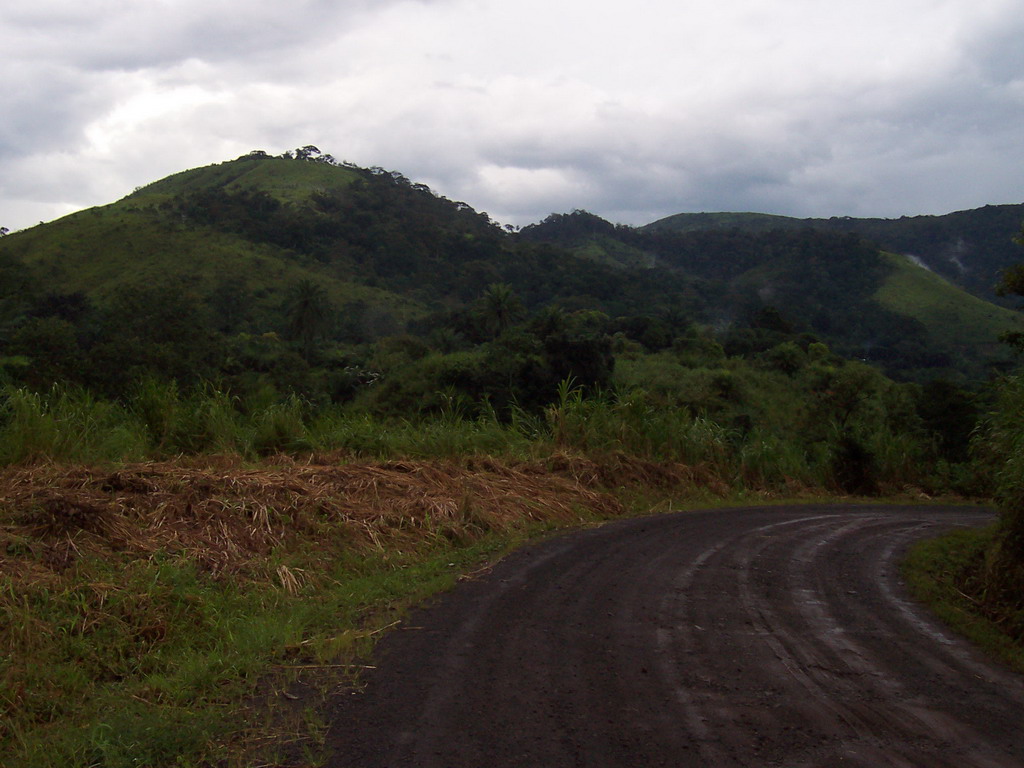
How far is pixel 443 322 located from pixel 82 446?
58.3 m

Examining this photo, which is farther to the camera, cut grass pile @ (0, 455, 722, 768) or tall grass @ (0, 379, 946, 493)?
tall grass @ (0, 379, 946, 493)

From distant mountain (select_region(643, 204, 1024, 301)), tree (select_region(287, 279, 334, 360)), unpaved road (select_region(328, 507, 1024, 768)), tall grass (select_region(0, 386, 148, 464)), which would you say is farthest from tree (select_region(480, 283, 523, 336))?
distant mountain (select_region(643, 204, 1024, 301))

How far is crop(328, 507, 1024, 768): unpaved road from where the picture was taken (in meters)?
3.76

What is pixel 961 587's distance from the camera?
7.54 metres

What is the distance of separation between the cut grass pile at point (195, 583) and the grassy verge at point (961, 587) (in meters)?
3.80

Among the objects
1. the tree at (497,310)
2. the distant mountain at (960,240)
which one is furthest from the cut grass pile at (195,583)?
the distant mountain at (960,240)

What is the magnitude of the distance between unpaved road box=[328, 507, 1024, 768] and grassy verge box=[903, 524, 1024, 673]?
0.20m

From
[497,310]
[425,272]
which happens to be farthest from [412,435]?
[425,272]

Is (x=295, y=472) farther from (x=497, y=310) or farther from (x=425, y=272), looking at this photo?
(x=425, y=272)

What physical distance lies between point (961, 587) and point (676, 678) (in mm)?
4225

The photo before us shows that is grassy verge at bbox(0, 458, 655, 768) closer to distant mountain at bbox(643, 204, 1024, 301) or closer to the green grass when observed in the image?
the green grass

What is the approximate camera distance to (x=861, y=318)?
89.4 m

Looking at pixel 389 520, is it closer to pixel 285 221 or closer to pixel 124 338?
pixel 124 338

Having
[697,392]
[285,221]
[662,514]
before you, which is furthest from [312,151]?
[662,514]
